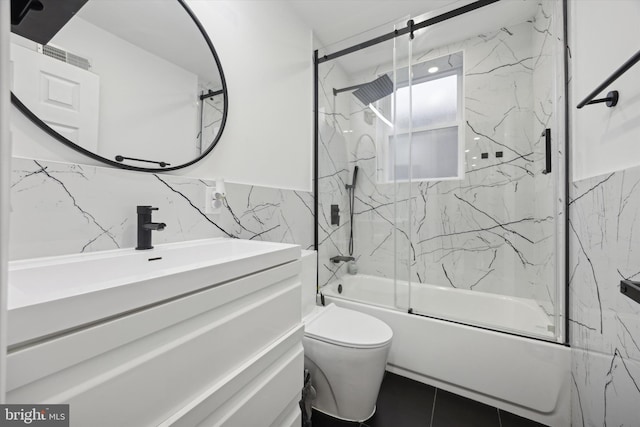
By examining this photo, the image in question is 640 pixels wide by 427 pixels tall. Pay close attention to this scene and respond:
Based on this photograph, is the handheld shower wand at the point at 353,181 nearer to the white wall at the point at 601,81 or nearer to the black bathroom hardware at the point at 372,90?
the black bathroom hardware at the point at 372,90

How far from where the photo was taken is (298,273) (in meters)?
1.04

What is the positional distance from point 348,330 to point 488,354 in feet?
2.71

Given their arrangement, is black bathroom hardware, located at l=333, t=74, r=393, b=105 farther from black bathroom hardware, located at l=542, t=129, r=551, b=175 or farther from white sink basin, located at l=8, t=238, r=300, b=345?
white sink basin, located at l=8, t=238, r=300, b=345

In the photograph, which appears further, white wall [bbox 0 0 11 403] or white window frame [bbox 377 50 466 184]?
white window frame [bbox 377 50 466 184]

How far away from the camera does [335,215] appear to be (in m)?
2.37

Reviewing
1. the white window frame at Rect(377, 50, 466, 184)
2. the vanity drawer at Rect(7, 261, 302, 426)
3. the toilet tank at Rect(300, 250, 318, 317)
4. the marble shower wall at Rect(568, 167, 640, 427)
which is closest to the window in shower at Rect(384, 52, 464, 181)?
the white window frame at Rect(377, 50, 466, 184)

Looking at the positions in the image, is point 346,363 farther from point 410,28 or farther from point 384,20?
point 384,20

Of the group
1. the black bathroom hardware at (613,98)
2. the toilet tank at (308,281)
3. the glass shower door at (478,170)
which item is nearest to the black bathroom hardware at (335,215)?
the glass shower door at (478,170)

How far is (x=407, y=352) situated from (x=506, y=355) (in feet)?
1.78

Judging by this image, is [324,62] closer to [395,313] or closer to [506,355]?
[395,313]

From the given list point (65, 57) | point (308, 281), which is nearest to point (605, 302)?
point (308, 281)

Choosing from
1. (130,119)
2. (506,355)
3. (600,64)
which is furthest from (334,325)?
(600,64)

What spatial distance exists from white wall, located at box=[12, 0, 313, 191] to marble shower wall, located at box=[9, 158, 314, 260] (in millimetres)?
140

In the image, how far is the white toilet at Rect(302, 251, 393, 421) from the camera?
4.14ft
